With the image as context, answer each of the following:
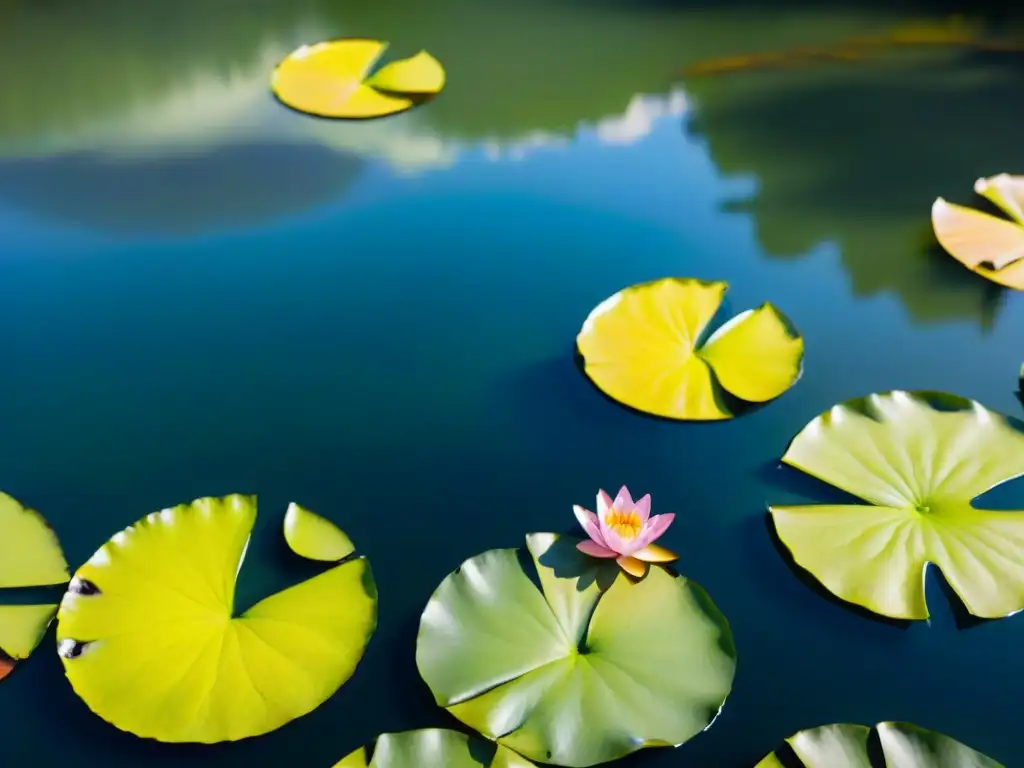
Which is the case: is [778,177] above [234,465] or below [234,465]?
above

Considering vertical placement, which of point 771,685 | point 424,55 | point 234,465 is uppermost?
point 424,55

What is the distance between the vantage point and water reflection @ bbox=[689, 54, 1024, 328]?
1.72 meters

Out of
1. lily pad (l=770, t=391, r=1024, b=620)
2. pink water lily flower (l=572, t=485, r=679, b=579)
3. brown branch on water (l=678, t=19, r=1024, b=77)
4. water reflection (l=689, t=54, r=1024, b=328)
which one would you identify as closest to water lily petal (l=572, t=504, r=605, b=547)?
pink water lily flower (l=572, t=485, r=679, b=579)

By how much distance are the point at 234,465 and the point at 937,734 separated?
3.43 ft

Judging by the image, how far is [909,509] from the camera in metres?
1.23

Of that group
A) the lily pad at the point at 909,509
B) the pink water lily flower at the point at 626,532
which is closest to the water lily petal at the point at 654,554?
the pink water lily flower at the point at 626,532

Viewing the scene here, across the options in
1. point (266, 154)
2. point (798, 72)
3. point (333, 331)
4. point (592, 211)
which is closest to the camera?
point (333, 331)

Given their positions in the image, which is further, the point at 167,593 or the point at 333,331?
the point at 333,331

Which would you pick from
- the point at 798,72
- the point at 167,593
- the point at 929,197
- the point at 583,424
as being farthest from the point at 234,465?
the point at 798,72

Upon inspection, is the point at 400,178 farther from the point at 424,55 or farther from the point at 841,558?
the point at 841,558

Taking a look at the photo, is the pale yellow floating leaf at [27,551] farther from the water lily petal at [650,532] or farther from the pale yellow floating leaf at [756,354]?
the pale yellow floating leaf at [756,354]

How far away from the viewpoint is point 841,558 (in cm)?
117

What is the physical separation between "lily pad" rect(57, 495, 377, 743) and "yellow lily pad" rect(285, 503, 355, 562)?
3 centimetres

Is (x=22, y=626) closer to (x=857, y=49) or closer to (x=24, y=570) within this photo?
(x=24, y=570)
